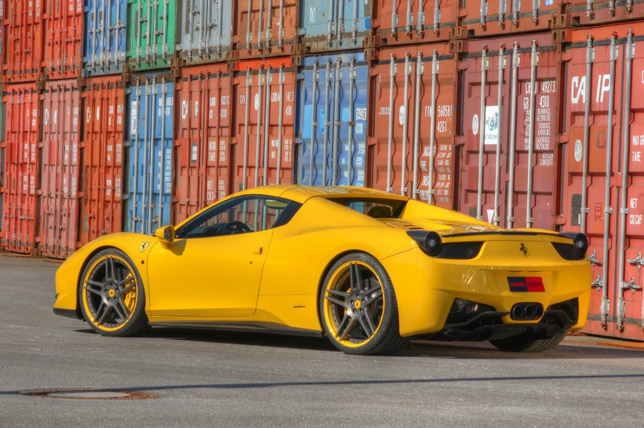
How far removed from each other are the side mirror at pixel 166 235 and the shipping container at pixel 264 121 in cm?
625

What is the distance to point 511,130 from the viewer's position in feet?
41.0

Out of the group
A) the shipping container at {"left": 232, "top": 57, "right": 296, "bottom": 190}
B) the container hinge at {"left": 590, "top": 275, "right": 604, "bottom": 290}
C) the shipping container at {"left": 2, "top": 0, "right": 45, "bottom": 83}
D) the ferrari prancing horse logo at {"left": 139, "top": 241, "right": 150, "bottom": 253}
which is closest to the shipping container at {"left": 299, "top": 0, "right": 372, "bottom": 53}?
the shipping container at {"left": 232, "top": 57, "right": 296, "bottom": 190}

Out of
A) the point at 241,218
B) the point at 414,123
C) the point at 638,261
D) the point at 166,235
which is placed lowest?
the point at 638,261

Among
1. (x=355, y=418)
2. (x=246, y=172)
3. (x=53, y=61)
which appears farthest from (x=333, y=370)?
(x=53, y=61)

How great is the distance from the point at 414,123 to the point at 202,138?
4.84 meters

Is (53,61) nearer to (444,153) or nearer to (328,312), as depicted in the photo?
(444,153)

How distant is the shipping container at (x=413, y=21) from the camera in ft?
44.3

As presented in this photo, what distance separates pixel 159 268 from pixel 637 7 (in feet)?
15.9

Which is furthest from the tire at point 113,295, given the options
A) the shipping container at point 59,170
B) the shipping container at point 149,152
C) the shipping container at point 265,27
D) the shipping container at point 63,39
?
the shipping container at point 63,39

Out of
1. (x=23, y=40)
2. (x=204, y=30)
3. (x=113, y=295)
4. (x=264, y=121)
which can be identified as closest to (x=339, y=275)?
(x=113, y=295)

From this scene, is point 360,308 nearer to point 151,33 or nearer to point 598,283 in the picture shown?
point 598,283

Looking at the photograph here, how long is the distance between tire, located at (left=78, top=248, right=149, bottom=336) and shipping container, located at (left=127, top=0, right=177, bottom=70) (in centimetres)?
900

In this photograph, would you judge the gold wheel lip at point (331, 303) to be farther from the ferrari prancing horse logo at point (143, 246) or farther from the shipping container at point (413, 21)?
the shipping container at point (413, 21)

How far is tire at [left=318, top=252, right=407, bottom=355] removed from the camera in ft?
27.2
